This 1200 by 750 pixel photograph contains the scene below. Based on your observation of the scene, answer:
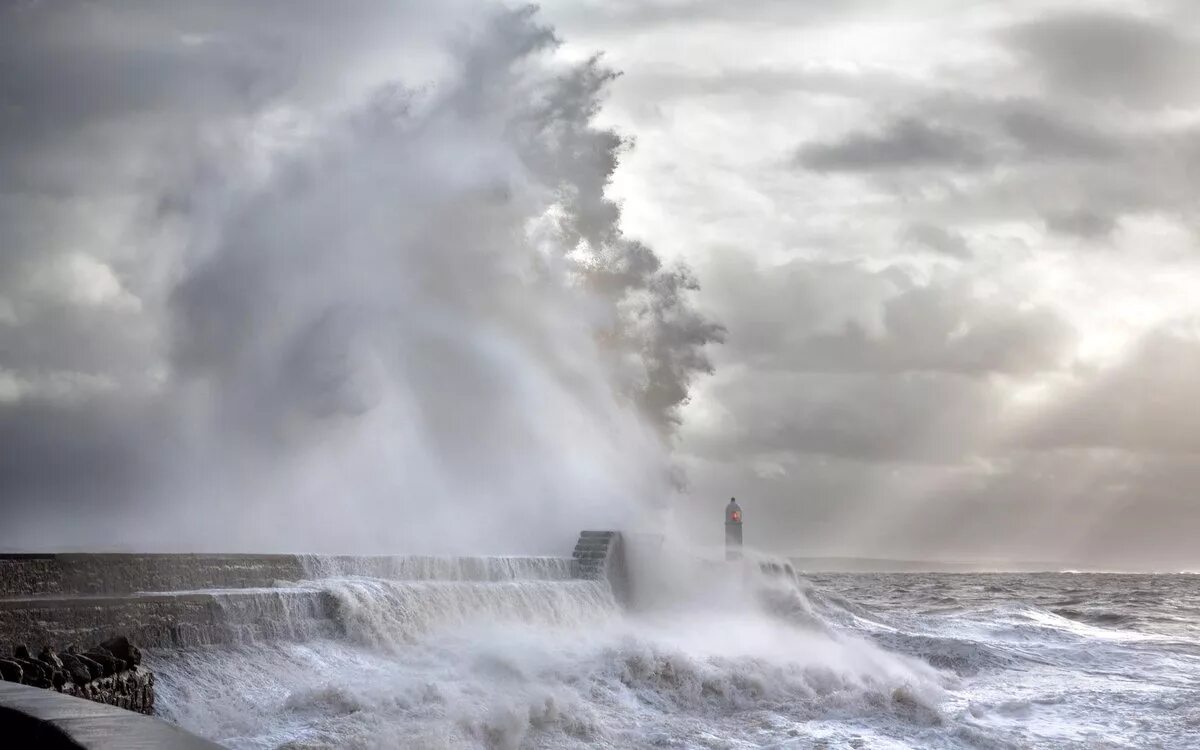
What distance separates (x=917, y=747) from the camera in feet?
33.8

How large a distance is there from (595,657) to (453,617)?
1614 millimetres

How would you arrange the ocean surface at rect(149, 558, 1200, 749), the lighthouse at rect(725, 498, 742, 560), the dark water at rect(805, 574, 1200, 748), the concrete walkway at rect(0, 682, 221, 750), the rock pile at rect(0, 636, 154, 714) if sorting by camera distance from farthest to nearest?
the lighthouse at rect(725, 498, 742, 560)
the dark water at rect(805, 574, 1200, 748)
the ocean surface at rect(149, 558, 1200, 749)
the rock pile at rect(0, 636, 154, 714)
the concrete walkway at rect(0, 682, 221, 750)

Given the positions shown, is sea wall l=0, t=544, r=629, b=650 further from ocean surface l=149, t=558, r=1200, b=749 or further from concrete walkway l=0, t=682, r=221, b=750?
concrete walkway l=0, t=682, r=221, b=750

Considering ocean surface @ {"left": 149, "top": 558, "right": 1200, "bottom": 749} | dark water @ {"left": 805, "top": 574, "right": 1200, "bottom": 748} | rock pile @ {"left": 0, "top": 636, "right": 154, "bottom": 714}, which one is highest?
rock pile @ {"left": 0, "top": 636, "right": 154, "bottom": 714}

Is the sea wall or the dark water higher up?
the sea wall

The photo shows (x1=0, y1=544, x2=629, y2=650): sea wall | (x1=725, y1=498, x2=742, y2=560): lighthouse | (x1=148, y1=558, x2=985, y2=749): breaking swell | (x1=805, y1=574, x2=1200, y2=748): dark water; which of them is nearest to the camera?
(x1=0, y1=544, x2=629, y2=650): sea wall

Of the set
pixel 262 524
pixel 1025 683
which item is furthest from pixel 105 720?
pixel 262 524

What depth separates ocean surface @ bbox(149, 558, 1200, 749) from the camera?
335 inches

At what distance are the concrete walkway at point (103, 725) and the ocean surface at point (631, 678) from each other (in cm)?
399

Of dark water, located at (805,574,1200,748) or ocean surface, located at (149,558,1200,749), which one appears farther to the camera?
dark water, located at (805,574,1200,748)

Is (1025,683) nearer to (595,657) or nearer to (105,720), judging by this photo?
(595,657)

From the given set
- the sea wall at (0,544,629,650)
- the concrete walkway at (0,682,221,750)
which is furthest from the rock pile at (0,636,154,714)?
the concrete walkway at (0,682,221,750)

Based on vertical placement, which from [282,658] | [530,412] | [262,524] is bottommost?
[282,658]

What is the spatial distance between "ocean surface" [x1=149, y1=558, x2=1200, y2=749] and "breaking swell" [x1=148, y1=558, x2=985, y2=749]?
0.09ft
